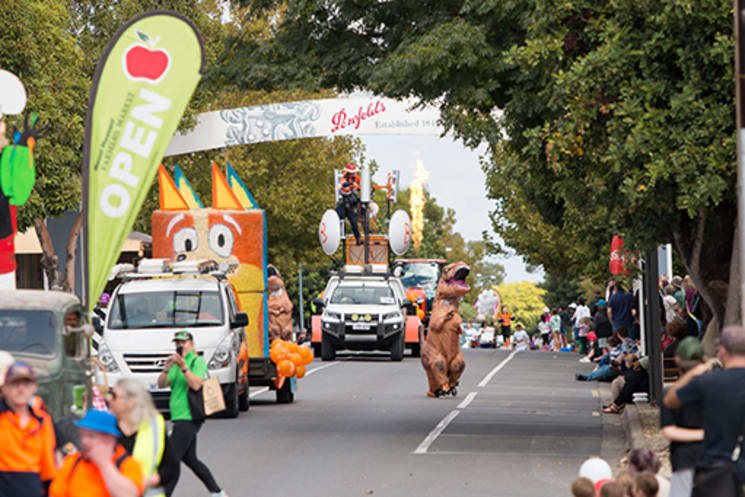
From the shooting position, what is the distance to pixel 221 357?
771 inches

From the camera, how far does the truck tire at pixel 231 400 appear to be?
65.4ft

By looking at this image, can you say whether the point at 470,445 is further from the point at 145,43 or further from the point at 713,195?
the point at 145,43

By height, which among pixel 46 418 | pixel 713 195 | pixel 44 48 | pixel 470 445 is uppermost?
pixel 44 48

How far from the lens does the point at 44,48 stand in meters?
31.2

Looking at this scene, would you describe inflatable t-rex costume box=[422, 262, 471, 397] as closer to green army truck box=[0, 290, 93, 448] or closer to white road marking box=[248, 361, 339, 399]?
white road marking box=[248, 361, 339, 399]

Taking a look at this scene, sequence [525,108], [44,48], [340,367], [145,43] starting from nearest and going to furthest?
[145,43] → [525,108] → [44,48] → [340,367]

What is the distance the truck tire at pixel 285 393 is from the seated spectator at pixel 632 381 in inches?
218

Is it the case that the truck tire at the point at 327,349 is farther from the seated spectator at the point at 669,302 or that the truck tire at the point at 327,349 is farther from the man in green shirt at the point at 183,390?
the man in green shirt at the point at 183,390

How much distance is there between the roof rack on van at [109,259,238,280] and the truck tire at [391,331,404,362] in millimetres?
14946

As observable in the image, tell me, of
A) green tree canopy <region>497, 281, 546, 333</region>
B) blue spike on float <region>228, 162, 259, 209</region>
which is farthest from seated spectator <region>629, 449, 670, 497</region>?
green tree canopy <region>497, 281, 546, 333</region>

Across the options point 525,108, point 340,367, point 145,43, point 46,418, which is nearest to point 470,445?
point 525,108

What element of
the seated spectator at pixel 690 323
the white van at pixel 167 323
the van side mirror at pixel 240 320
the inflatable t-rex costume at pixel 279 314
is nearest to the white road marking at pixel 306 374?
the inflatable t-rex costume at pixel 279 314

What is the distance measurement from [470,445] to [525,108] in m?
4.30

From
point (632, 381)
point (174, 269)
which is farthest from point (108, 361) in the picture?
point (632, 381)
